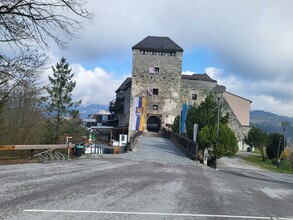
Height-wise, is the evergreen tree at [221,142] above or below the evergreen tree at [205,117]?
below

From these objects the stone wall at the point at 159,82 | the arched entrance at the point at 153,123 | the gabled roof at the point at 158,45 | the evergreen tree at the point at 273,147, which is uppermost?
the gabled roof at the point at 158,45

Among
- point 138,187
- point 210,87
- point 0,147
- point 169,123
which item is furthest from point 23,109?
point 210,87

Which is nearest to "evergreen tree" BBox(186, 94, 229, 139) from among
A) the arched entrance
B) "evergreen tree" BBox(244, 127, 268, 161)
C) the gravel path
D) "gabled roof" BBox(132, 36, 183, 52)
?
the gravel path

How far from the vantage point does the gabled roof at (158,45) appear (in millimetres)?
56875

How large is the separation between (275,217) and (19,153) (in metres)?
18.8

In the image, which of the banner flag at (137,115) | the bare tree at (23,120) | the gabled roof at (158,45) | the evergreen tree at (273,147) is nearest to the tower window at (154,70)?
the gabled roof at (158,45)

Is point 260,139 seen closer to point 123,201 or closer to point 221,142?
point 221,142

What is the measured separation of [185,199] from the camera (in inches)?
266

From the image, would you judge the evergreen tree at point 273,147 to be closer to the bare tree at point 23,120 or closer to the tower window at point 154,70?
the tower window at point 154,70

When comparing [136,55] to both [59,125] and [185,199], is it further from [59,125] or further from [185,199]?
[185,199]

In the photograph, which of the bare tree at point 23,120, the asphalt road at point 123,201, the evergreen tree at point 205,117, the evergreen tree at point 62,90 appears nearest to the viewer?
the asphalt road at point 123,201

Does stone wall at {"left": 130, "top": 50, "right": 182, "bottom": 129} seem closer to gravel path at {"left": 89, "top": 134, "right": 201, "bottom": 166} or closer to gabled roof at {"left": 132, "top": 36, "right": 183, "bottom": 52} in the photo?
gabled roof at {"left": 132, "top": 36, "right": 183, "bottom": 52}

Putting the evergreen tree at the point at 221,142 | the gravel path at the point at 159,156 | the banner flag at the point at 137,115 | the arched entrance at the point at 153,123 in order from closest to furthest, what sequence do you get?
the gravel path at the point at 159,156 < the evergreen tree at the point at 221,142 < the banner flag at the point at 137,115 < the arched entrance at the point at 153,123

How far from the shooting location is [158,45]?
2271 inches
